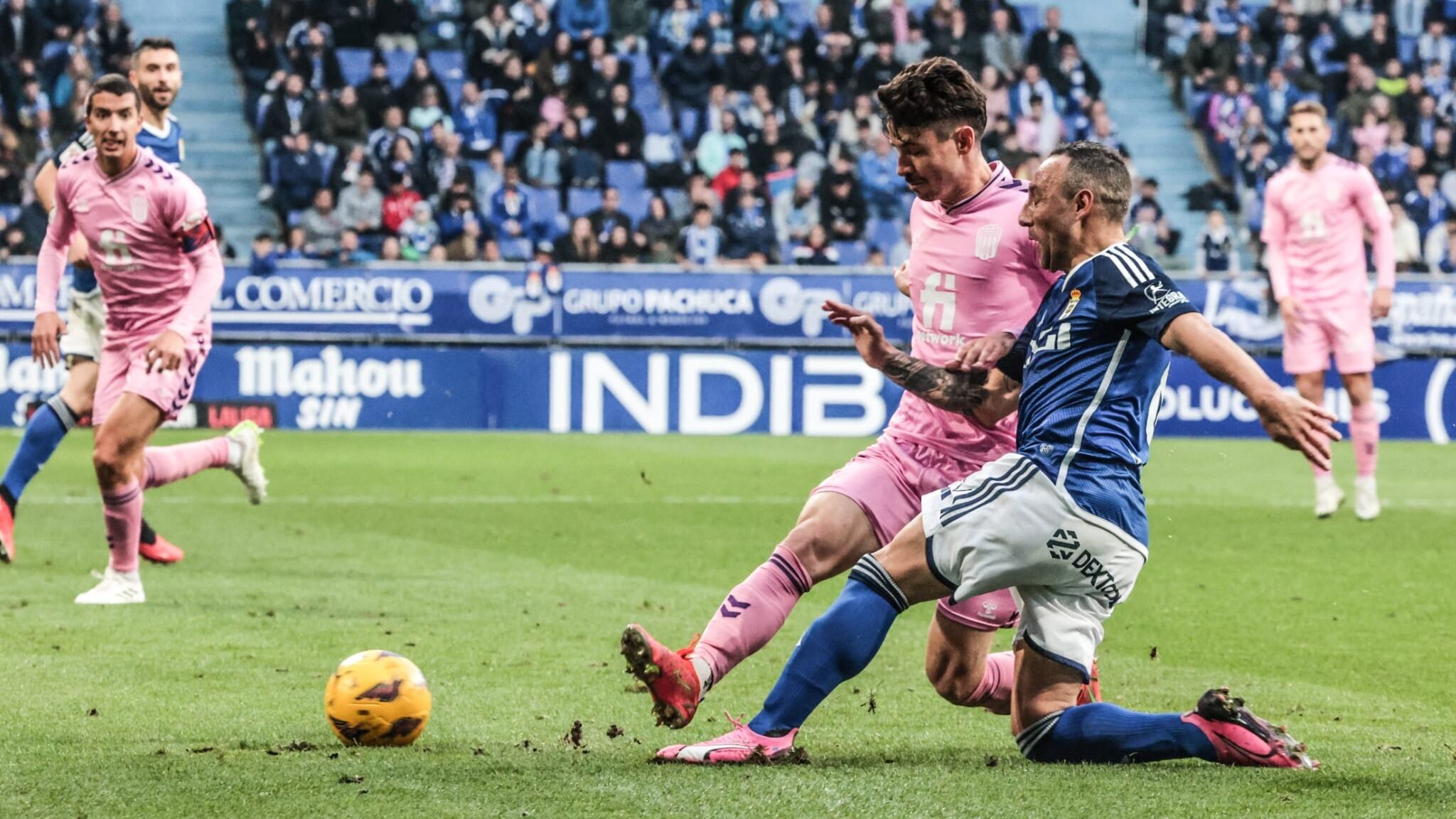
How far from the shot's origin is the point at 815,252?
1936 cm

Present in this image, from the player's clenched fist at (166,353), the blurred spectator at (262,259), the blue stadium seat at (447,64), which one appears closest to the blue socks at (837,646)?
the player's clenched fist at (166,353)

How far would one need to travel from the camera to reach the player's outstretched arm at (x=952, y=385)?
4715mm

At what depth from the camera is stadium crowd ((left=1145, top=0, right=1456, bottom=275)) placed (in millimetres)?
22125

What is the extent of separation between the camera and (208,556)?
9.22 metres

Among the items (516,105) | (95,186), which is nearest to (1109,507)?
(95,186)

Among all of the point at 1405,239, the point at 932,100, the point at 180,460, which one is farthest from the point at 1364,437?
the point at 1405,239

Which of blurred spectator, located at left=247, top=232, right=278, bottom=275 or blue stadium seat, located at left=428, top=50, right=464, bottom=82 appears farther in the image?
blue stadium seat, located at left=428, top=50, right=464, bottom=82

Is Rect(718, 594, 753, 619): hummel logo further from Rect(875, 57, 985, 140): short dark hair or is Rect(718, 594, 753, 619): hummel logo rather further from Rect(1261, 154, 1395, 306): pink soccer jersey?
Rect(1261, 154, 1395, 306): pink soccer jersey

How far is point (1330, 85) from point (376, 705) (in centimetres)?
2148

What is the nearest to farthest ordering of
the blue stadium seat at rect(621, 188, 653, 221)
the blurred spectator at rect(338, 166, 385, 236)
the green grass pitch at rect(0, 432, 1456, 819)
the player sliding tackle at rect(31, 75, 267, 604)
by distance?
the green grass pitch at rect(0, 432, 1456, 819) → the player sliding tackle at rect(31, 75, 267, 604) → the blurred spectator at rect(338, 166, 385, 236) → the blue stadium seat at rect(621, 188, 653, 221)

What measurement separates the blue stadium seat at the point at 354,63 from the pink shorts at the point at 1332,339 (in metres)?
13.5

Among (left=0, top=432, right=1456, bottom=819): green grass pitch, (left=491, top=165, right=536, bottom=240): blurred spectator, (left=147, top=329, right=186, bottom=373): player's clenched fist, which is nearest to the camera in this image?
(left=0, top=432, right=1456, bottom=819): green grass pitch

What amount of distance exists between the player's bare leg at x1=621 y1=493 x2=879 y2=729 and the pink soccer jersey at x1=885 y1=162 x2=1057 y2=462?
35 cm

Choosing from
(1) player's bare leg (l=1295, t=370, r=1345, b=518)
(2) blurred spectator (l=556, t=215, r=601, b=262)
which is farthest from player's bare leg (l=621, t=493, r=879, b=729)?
(2) blurred spectator (l=556, t=215, r=601, b=262)
